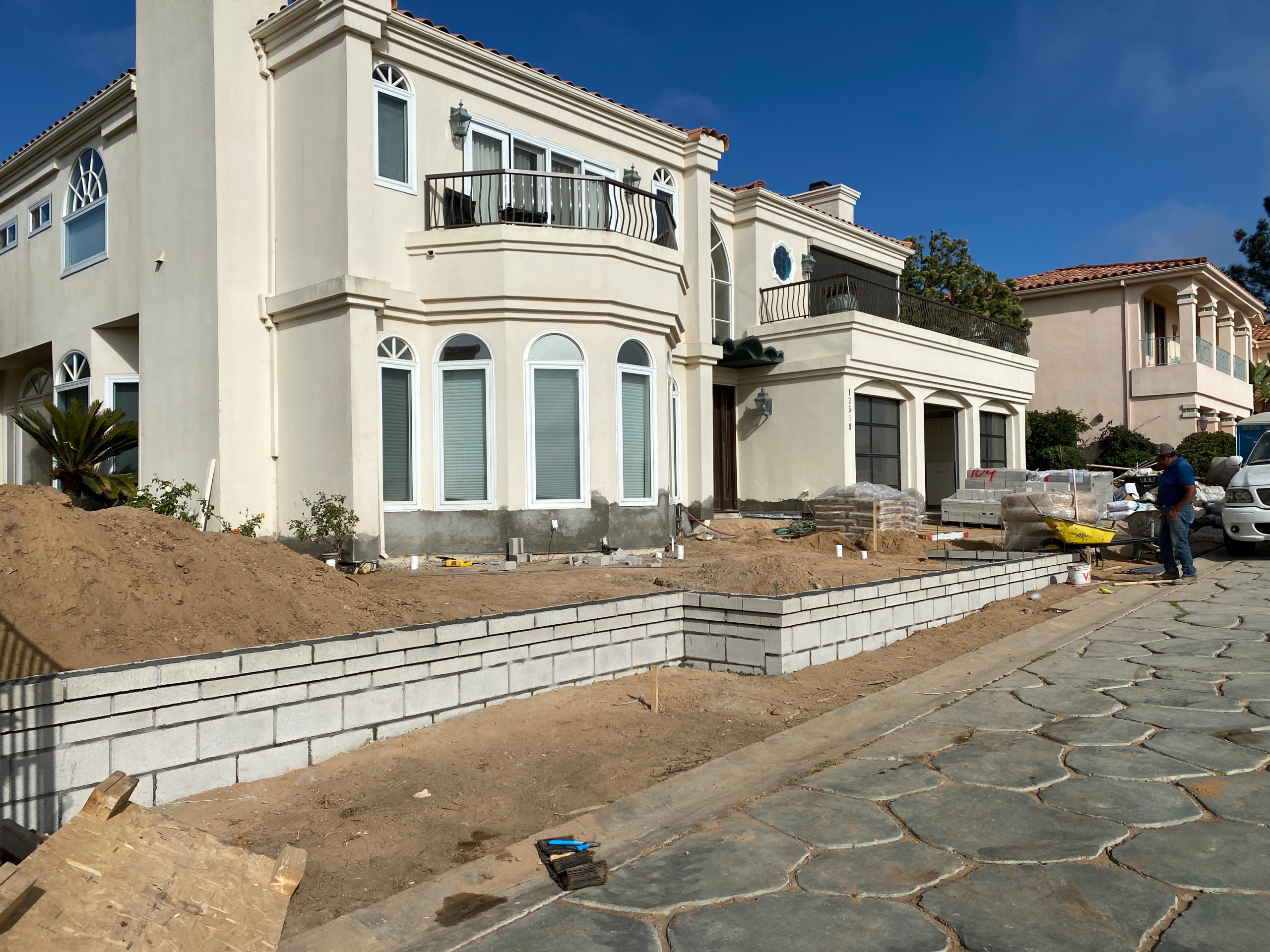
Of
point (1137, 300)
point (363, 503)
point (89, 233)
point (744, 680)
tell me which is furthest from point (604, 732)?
point (1137, 300)

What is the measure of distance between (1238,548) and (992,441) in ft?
34.8

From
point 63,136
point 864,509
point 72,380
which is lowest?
point 864,509

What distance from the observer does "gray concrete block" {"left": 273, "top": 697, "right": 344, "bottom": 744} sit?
4348mm

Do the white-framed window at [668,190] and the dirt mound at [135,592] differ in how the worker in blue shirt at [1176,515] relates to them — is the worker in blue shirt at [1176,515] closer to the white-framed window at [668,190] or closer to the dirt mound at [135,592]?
the white-framed window at [668,190]

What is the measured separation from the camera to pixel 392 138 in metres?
12.4

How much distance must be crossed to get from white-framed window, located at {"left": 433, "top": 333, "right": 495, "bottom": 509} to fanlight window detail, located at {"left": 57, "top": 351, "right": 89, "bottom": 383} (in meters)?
7.54

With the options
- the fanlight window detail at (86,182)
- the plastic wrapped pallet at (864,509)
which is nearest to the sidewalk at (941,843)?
the plastic wrapped pallet at (864,509)

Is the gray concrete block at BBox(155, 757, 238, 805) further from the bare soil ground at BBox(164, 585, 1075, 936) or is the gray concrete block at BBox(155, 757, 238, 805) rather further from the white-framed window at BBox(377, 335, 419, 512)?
the white-framed window at BBox(377, 335, 419, 512)

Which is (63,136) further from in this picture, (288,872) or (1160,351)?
(1160,351)

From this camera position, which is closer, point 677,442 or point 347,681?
point 347,681

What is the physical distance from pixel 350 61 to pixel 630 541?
7.35 metres

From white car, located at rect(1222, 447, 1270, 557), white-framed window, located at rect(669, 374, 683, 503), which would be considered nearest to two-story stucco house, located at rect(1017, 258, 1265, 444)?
white car, located at rect(1222, 447, 1270, 557)

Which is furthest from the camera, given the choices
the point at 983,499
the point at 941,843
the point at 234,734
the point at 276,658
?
the point at 983,499

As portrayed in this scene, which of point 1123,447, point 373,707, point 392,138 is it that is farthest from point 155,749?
point 1123,447
